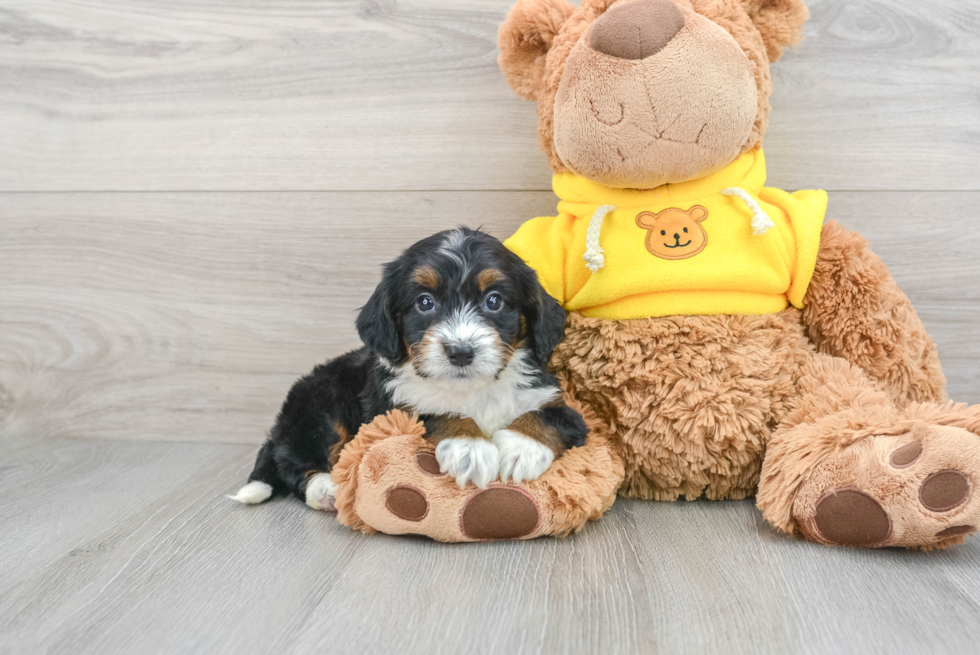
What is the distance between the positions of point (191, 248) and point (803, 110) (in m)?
2.02

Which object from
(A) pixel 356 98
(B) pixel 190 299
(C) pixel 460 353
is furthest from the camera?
(B) pixel 190 299

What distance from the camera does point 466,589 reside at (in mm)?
1331

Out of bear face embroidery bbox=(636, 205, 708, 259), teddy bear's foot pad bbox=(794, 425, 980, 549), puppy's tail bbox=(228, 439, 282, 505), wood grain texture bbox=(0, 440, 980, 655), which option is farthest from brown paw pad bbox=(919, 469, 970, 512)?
puppy's tail bbox=(228, 439, 282, 505)

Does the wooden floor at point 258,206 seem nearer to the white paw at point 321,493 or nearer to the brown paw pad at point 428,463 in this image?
the white paw at point 321,493

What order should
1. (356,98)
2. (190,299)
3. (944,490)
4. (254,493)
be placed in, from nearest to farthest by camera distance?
(944,490)
(254,493)
(356,98)
(190,299)

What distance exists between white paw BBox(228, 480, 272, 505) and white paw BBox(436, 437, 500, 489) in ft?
2.22

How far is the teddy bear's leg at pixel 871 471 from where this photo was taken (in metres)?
1.31

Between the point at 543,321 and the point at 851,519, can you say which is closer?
the point at 851,519

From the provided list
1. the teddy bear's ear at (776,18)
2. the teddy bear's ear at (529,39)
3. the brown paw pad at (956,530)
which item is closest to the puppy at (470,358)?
the teddy bear's ear at (529,39)

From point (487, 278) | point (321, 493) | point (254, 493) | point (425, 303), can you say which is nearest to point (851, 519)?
point (487, 278)

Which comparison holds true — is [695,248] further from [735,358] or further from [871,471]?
[871,471]

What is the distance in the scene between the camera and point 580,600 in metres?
1.27

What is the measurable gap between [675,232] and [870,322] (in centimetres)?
54

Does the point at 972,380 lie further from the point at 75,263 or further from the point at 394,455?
the point at 75,263
